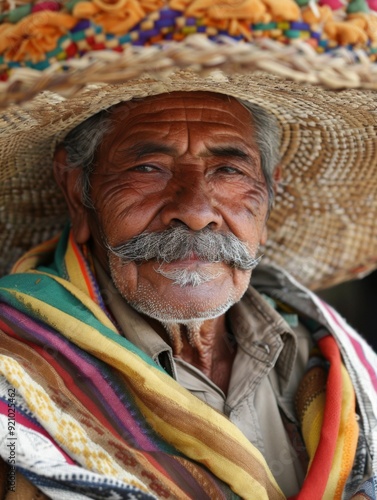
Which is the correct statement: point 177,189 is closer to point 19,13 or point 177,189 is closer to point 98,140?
point 98,140

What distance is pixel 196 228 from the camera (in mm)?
1848

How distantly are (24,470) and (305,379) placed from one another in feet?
3.28

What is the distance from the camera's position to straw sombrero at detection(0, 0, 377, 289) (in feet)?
4.44

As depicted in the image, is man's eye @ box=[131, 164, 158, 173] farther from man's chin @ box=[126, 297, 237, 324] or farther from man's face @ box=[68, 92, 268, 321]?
man's chin @ box=[126, 297, 237, 324]

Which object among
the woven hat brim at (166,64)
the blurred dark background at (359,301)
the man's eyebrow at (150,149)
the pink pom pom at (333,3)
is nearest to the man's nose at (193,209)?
the man's eyebrow at (150,149)

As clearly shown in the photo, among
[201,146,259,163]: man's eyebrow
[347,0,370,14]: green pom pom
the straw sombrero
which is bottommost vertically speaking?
[201,146,259,163]: man's eyebrow

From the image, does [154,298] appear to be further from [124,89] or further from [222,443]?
[124,89]

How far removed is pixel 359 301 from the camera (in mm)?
4246

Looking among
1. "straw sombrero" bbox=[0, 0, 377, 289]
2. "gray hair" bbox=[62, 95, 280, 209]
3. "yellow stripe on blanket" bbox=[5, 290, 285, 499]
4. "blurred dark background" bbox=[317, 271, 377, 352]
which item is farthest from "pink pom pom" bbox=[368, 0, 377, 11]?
"blurred dark background" bbox=[317, 271, 377, 352]

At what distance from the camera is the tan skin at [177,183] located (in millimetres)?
1881

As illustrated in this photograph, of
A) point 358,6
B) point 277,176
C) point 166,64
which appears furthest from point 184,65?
point 277,176

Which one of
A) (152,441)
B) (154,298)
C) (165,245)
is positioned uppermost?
(165,245)

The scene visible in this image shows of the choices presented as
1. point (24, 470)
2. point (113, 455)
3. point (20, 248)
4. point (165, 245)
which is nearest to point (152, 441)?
point (113, 455)

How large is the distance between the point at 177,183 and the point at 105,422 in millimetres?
698
